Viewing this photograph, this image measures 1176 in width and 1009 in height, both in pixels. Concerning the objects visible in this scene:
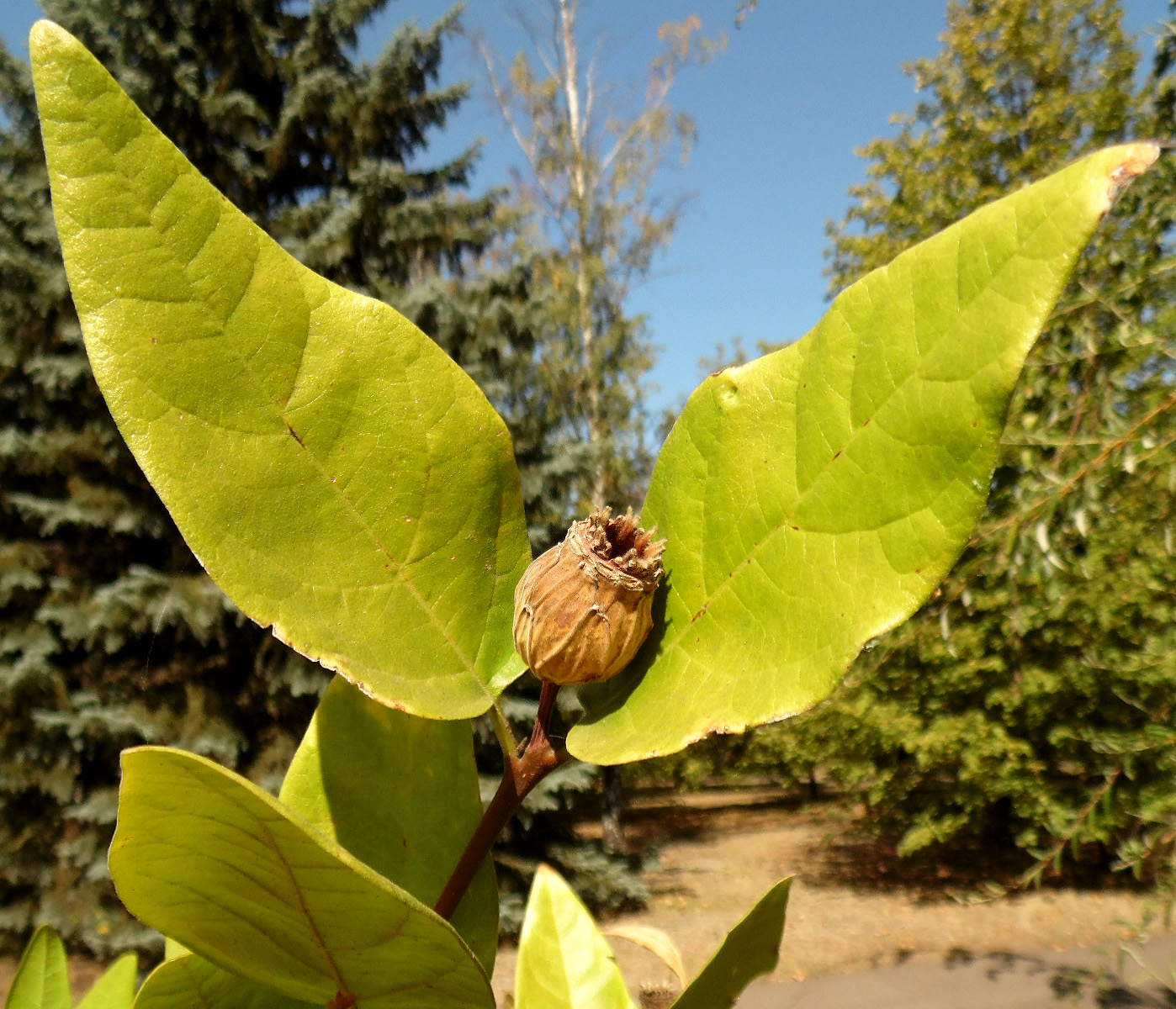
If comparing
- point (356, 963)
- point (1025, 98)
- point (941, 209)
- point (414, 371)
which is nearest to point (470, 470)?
point (414, 371)

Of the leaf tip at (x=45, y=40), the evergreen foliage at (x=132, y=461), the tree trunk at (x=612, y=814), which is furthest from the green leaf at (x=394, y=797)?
the tree trunk at (x=612, y=814)

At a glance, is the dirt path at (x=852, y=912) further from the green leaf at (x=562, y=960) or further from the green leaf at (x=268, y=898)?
Answer: the green leaf at (x=268, y=898)

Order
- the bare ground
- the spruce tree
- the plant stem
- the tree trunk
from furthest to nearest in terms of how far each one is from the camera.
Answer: the tree trunk → the bare ground → the spruce tree → the plant stem

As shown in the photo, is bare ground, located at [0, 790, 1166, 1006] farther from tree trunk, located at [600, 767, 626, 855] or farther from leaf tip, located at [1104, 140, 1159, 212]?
leaf tip, located at [1104, 140, 1159, 212]

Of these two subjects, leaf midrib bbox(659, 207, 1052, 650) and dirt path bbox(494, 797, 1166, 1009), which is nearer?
leaf midrib bbox(659, 207, 1052, 650)

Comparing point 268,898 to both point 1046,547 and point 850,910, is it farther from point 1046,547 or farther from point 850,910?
point 850,910

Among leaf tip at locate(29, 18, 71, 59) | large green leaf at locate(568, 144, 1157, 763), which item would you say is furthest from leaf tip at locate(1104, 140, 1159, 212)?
leaf tip at locate(29, 18, 71, 59)

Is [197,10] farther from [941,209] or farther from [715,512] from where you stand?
[715,512]
